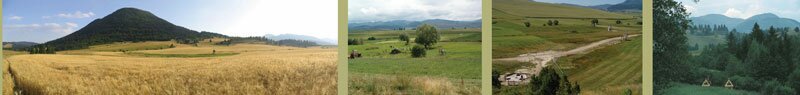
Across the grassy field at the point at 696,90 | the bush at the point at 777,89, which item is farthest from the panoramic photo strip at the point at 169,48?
the bush at the point at 777,89

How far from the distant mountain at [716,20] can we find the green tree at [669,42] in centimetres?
7

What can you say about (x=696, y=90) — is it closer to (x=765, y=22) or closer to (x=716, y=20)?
(x=716, y=20)

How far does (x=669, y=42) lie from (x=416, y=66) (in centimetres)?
209

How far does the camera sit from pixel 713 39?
6875 mm

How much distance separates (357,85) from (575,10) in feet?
6.54

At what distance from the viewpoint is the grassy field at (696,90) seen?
6707 mm

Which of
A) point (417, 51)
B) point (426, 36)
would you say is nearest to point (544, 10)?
point (426, 36)

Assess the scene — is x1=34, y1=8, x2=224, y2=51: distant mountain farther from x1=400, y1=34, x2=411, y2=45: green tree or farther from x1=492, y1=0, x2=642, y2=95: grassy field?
x1=492, y1=0, x2=642, y2=95: grassy field

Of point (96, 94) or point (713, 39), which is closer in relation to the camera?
point (713, 39)

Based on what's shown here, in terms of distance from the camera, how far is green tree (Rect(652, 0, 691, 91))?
695cm

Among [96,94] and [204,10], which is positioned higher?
[204,10]

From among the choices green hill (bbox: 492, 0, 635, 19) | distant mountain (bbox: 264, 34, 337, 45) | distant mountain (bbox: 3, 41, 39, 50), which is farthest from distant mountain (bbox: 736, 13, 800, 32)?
distant mountain (bbox: 3, 41, 39, 50)

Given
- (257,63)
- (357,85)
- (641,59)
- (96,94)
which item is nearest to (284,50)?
(257,63)

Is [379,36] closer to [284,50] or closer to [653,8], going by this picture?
[284,50]
